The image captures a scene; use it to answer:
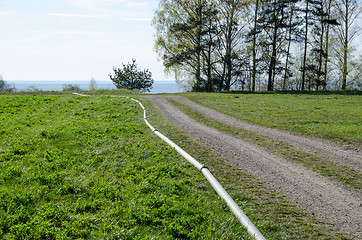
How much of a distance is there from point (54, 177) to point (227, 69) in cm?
3555

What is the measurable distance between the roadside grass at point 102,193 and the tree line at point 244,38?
1152 inches

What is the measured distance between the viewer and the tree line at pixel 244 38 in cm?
3444

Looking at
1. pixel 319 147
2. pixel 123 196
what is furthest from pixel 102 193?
pixel 319 147

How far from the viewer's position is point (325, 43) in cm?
3884

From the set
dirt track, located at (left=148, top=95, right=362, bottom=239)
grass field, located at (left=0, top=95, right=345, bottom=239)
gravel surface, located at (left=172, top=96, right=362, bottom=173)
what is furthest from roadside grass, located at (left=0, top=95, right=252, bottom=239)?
gravel surface, located at (left=172, top=96, right=362, bottom=173)

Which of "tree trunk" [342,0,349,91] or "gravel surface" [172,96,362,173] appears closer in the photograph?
"gravel surface" [172,96,362,173]

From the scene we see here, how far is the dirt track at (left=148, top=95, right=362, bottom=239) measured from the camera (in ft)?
14.9

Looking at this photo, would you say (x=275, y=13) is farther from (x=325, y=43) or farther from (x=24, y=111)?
(x=24, y=111)

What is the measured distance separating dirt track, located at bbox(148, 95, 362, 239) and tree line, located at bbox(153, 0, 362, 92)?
88.4ft

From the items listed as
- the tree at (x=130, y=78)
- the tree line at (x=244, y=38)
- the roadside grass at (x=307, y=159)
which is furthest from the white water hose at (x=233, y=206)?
the tree at (x=130, y=78)

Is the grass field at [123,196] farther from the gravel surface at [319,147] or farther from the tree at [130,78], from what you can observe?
the tree at [130,78]

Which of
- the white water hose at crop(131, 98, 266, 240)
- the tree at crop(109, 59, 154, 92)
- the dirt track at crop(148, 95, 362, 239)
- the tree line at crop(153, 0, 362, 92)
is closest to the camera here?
the white water hose at crop(131, 98, 266, 240)

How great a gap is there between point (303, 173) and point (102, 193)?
495cm

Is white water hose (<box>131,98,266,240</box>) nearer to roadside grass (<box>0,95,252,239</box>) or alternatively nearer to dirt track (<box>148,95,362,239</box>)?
roadside grass (<box>0,95,252,239</box>)
